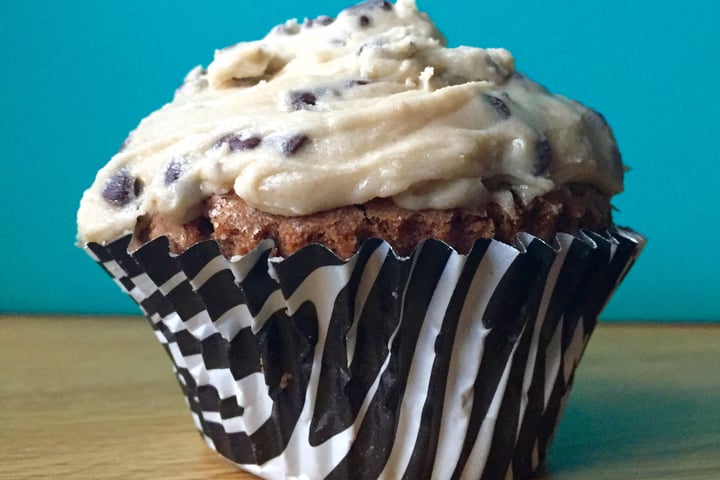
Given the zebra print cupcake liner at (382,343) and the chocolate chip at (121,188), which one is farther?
the chocolate chip at (121,188)

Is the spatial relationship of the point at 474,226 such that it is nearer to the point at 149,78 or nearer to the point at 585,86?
the point at 585,86

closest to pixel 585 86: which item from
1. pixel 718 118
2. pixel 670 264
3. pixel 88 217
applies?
pixel 718 118

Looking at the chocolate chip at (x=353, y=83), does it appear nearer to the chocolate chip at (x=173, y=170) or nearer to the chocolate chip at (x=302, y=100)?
the chocolate chip at (x=302, y=100)

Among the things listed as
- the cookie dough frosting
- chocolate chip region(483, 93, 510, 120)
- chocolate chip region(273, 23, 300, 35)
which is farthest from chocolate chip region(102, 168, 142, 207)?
chocolate chip region(483, 93, 510, 120)

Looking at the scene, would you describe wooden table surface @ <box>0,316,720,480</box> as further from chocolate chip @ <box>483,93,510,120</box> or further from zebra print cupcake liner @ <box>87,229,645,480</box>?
chocolate chip @ <box>483,93,510,120</box>

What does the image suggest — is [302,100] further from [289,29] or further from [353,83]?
[289,29]

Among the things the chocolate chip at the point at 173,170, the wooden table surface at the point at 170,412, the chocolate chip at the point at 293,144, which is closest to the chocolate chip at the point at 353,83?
the chocolate chip at the point at 293,144

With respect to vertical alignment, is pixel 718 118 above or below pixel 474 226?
below
